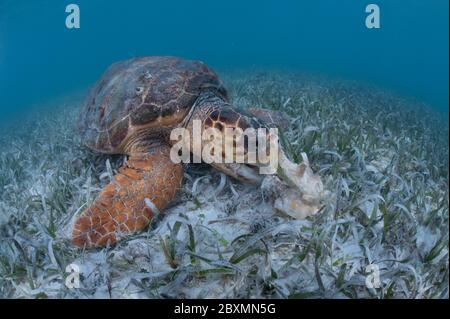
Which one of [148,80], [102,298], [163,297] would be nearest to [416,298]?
[163,297]

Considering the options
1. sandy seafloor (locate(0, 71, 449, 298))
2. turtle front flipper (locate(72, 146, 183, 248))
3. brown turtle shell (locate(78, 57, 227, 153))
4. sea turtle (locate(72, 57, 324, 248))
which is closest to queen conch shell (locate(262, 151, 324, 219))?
sandy seafloor (locate(0, 71, 449, 298))

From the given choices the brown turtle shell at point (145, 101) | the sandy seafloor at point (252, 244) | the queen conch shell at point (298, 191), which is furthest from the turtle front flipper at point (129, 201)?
the queen conch shell at point (298, 191)

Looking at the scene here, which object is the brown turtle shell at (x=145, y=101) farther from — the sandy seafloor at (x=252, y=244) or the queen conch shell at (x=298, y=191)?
the queen conch shell at (x=298, y=191)

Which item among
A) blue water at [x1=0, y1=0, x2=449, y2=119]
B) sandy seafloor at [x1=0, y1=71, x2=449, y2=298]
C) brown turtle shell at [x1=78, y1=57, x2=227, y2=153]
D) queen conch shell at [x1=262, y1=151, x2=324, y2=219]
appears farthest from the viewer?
blue water at [x1=0, y1=0, x2=449, y2=119]

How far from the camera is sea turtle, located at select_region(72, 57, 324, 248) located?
1.97m

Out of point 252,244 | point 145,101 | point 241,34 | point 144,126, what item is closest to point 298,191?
point 252,244

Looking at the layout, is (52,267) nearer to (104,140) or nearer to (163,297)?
(163,297)

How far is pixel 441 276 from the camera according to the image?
155 centimetres

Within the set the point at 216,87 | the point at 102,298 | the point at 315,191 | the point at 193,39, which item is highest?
the point at 193,39

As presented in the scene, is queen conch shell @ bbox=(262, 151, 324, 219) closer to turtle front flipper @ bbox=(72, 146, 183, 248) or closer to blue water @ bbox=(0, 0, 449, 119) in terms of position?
turtle front flipper @ bbox=(72, 146, 183, 248)

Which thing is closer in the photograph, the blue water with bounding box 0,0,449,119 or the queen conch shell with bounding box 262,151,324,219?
the queen conch shell with bounding box 262,151,324,219

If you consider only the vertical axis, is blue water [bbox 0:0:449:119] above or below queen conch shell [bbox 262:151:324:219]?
above

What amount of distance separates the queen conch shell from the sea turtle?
337mm

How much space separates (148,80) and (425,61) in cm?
6268
